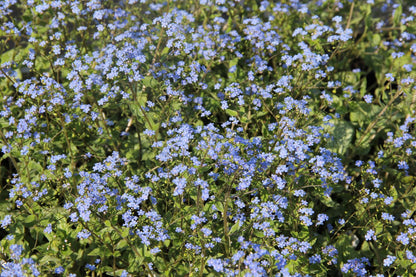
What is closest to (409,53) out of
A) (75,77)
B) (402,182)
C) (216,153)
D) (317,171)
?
(402,182)

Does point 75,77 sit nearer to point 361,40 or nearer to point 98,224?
point 98,224

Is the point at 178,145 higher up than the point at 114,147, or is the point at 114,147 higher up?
the point at 178,145

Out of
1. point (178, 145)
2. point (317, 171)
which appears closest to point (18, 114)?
point (178, 145)

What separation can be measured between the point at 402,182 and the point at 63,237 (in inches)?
163

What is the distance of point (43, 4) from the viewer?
222 inches

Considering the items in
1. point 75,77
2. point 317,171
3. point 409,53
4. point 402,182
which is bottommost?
point 402,182

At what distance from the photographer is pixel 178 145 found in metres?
3.93

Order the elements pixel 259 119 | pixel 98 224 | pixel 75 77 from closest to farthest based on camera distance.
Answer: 1. pixel 98 224
2. pixel 75 77
3. pixel 259 119

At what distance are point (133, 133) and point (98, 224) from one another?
1.83m

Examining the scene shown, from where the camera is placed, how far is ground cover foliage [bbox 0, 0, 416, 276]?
153 inches

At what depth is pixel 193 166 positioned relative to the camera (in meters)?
4.12

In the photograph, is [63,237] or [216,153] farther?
[63,237]

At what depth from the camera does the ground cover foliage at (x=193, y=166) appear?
153 inches

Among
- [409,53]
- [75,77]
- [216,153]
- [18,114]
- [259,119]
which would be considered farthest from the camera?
[409,53]
